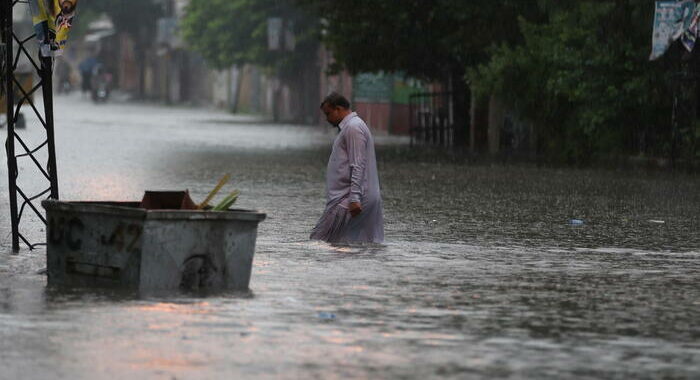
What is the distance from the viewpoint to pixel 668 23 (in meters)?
31.0

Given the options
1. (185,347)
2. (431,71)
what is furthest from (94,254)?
(431,71)

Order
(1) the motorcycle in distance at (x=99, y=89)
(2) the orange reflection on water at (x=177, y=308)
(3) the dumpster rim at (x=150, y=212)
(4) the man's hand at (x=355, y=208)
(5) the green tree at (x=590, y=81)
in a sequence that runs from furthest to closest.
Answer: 1. (1) the motorcycle in distance at (x=99, y=89)
2. (5) the green tree at (x=590, y=81)
3. (4) the man's hand at (x=355, y=208)
4. (3) the dumpster rim at (x=150, y=212)
5. (2) the orange reflection on water at (x=177, y=308)

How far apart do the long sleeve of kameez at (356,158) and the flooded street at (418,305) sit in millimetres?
532

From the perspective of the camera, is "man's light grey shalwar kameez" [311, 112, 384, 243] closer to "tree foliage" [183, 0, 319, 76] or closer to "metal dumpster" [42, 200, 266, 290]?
"metal dumpster" [42, 200, 266, 290]

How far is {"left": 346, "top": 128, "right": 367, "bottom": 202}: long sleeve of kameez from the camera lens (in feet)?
49.8

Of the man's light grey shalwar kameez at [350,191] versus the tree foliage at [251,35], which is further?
A: the tree foliage at [251,35]

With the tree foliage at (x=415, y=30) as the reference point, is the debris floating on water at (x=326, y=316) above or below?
below

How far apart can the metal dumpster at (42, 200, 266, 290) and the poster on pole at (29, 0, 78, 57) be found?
2.37m

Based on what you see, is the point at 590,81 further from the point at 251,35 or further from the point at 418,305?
the point at 251,35

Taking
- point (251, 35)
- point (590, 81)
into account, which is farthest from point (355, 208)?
point (251, 35)

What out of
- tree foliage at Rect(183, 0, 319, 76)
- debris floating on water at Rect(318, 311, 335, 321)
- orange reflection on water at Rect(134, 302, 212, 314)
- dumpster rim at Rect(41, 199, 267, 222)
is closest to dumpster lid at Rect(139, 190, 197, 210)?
dumpster rim at Rect(41, 199, 267, 222)

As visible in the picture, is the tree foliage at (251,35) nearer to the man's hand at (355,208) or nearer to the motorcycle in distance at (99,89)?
the motorcycle in distance at (99,89)

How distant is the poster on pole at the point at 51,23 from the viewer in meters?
13.7

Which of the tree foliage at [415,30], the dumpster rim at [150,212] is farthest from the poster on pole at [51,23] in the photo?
the tree foliage at [415,30]
